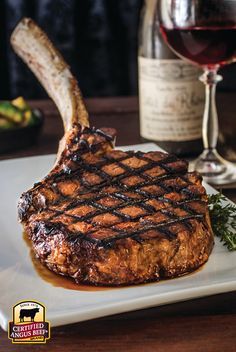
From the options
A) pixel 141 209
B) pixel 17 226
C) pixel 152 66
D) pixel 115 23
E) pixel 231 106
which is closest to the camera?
pixel 141 209

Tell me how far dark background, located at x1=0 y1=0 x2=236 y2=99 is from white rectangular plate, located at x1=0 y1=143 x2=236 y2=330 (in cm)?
182

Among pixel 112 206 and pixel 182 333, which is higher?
pixel 112 206

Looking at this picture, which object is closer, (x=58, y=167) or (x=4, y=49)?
(x=58, y=167)

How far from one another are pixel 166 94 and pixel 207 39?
0.99 ft

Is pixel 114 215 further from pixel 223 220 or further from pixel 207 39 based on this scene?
pixel 207 39

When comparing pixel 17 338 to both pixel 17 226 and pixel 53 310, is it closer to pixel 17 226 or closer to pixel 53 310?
pixel 53 310

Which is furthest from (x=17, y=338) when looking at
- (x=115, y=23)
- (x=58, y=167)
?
(x=115, y=23)

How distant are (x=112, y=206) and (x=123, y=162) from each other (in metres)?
0.22

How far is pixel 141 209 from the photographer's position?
132 cm

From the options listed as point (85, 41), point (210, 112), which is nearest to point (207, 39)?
point (210, 112)

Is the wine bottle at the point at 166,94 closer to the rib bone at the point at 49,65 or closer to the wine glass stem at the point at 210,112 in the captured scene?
the wine glass stem at the point at 210,112

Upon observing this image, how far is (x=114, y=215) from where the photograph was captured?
1300 millimetres

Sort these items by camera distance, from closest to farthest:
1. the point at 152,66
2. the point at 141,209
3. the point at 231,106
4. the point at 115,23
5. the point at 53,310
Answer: the point at 53,310, the point at 141,209, the point at 152,66, the point at 231,106, the point at 115,23

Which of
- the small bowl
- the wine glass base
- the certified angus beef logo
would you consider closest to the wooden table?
the certified angus beef logo
